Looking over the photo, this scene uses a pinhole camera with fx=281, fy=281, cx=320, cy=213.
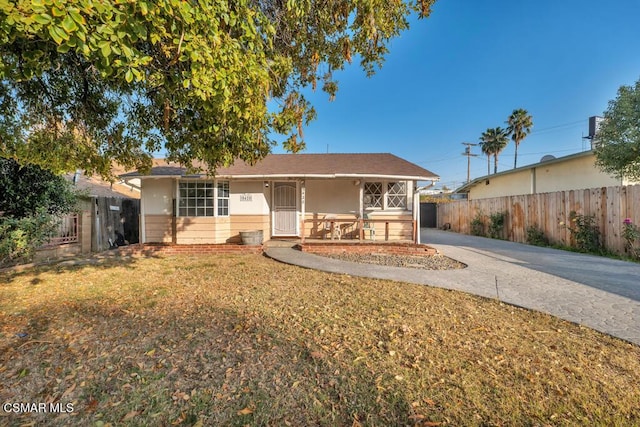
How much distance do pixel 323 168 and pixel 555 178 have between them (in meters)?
12.5

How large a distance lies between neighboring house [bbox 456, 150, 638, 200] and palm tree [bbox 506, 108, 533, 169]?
46.6ft

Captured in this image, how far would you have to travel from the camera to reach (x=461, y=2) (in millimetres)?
7488

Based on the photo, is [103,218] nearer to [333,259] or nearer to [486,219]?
[333,259]

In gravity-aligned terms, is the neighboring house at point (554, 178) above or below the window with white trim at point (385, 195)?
above

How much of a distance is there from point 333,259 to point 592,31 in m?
12.2

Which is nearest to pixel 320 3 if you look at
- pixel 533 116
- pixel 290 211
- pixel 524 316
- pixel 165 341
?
pixel 165 341

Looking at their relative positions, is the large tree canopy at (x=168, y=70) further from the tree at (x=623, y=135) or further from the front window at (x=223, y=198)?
the tree at (x=623, y=135)

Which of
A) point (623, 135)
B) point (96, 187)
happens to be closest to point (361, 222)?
point (623, 135)

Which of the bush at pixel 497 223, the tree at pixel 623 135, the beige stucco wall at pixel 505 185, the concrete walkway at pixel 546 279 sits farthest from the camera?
the beige stucco wall at pixel 505 185

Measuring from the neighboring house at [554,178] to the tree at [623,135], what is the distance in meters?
1.50

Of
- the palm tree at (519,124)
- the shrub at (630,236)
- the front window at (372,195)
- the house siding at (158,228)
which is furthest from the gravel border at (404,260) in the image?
the palm tree at (519,124)

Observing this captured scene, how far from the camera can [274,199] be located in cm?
1163

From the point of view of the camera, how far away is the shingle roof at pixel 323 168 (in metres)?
10.2

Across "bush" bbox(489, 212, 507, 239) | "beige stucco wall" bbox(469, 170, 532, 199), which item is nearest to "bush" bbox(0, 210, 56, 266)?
"bush" bbox(489, 212, 507, 239)
